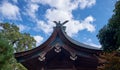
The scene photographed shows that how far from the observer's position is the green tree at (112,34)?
1064 cm

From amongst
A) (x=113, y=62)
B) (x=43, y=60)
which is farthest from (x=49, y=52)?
(x=113, y=62)

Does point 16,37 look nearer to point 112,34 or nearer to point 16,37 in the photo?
point 16,37

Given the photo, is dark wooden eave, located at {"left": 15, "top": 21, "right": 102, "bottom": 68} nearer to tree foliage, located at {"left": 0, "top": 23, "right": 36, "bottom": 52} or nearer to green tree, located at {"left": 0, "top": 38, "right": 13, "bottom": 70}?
green tree, located at {"left": 0, "top": 38, "right": 13, "bottom": 70}

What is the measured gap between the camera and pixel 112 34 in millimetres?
11766

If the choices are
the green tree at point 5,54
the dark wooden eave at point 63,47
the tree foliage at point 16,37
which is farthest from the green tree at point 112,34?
the tree foliage at point 16,37

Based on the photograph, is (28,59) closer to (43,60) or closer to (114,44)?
(43,60)

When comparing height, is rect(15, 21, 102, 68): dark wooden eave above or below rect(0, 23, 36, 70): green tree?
below

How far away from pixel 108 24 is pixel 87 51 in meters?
→ 2.19

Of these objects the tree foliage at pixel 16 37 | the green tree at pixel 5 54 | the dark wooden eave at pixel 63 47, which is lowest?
the green tree at pixel 5 54

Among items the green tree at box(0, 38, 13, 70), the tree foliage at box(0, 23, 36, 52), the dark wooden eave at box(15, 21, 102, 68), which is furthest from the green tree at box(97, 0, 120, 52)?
the tree foliage at box(0, 23, 36, 52)

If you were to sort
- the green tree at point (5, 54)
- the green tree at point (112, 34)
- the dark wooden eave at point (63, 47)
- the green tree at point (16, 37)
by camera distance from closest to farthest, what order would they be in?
1. the green tree at point (112, 34)
2. the green tree at point (5, 54)
3. the dark wooden eave at point (63, 47)
4. the green tree at point (16, 37)

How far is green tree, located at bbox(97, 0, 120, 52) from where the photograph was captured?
34.9ft

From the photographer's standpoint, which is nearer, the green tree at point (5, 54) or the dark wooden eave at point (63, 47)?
the green tree at point (5, 54)

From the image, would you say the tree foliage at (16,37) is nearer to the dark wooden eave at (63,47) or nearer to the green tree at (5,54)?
the dark wooden eave at (63,47)
